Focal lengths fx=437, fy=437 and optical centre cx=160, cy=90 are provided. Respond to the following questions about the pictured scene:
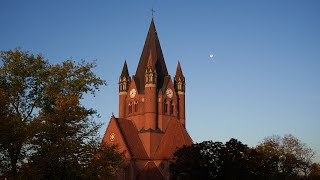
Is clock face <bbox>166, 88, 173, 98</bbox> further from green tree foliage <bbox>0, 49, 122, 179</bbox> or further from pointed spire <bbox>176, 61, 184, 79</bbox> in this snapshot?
green tree foliage <bbox>0, 49, 122, 179</bbox>

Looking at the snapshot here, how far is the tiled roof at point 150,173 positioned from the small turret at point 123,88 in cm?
1069

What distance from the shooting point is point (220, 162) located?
49.6 metres

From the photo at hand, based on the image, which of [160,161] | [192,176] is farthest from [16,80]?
[160,161]

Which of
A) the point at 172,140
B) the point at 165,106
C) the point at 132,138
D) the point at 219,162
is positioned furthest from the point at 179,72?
the point at 219,162

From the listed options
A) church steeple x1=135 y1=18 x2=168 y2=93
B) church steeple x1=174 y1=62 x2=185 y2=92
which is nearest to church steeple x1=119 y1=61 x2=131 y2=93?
church steeple x1=135 y1=18 x2=168 y2=93

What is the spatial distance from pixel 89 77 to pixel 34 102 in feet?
14.1

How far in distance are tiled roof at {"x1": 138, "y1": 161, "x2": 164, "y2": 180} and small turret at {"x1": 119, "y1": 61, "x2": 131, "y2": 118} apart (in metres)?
10.7

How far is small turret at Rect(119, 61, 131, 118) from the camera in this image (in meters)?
70.2

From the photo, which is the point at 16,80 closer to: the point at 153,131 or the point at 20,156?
the point at 20,156

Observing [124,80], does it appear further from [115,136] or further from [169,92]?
[115,136]

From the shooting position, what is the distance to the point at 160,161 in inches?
2485

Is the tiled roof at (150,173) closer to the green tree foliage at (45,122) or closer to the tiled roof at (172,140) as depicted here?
the tiled roof at (172,140)

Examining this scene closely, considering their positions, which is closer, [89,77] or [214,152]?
[89,77]

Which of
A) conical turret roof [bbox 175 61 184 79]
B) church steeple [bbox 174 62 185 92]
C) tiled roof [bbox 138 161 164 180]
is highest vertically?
conical turret roof [bbox 175 61 184 79]
